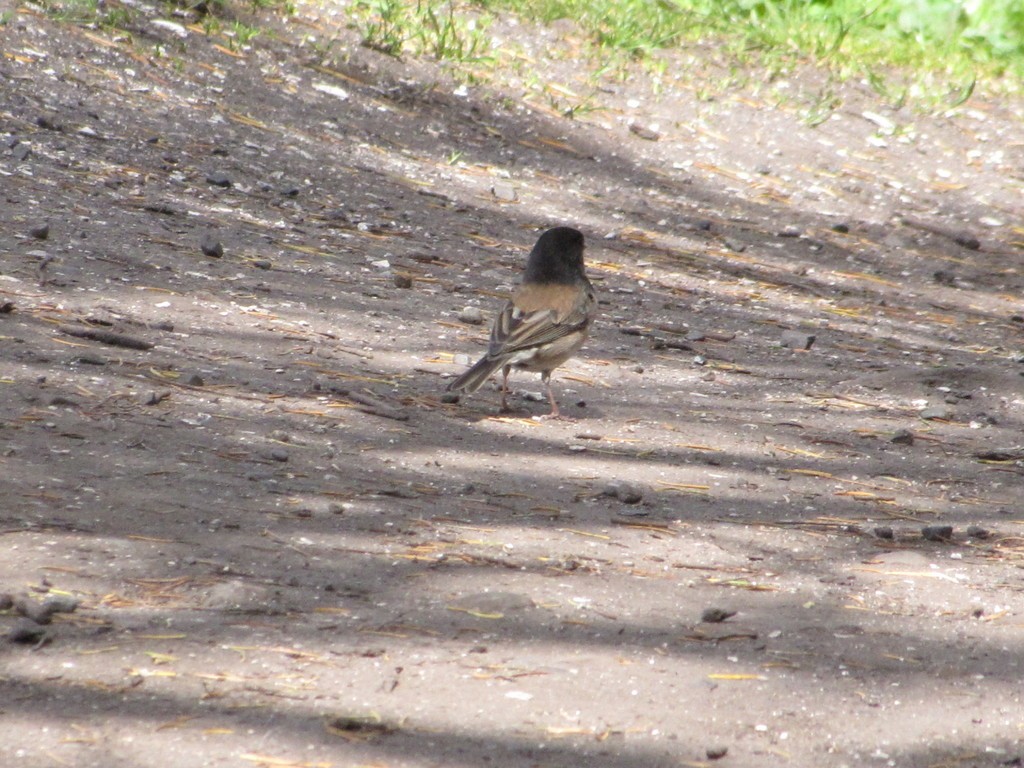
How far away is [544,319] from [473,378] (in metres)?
0.60

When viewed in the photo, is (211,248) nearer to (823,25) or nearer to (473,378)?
(473,378)

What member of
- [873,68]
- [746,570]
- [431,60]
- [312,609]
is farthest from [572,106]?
[312,609]

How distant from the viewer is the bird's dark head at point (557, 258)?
6.82m

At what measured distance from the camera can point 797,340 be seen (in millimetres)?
7578

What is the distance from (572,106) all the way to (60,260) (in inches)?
225

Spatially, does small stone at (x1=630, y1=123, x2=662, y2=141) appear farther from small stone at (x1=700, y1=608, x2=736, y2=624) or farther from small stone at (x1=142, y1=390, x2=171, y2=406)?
small stone at (x1=700, y1=608, x2=736, y2=624)

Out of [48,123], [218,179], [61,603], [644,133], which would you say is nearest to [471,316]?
[218,179]

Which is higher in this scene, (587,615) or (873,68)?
(873,68)

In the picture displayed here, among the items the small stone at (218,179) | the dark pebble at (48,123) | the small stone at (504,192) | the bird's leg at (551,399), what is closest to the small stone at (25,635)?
the bird's leg at (551,399)

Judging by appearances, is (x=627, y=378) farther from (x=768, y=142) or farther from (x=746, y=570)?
(x=768, y=142)

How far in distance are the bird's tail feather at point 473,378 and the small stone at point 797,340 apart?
7.49 feet

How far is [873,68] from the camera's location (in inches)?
521

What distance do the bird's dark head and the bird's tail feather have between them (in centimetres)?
99

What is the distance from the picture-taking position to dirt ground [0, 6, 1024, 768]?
3260mm
